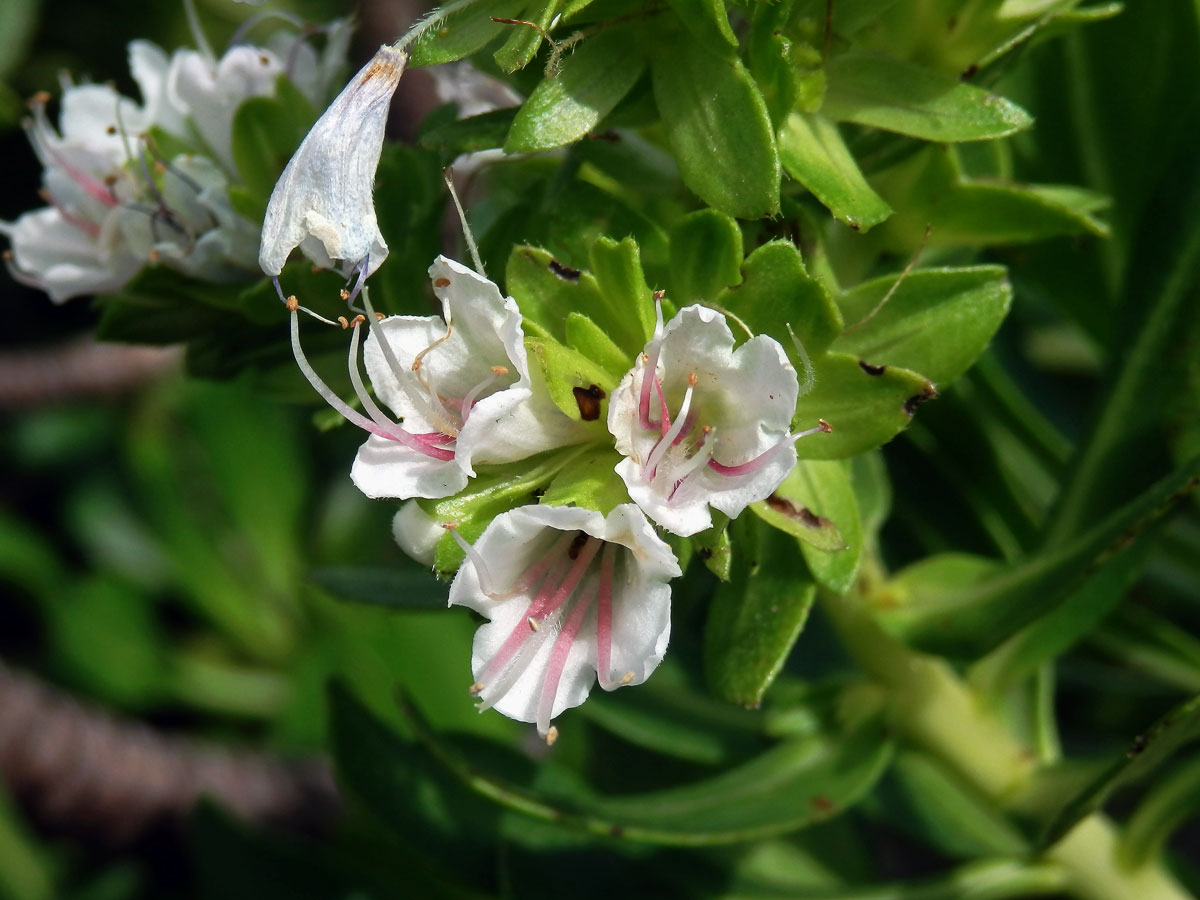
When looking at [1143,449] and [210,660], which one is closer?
[1143,449]

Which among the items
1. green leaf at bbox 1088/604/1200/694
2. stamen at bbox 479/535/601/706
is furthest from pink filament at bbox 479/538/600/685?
green leaf at bbox 1088/604/1200/694

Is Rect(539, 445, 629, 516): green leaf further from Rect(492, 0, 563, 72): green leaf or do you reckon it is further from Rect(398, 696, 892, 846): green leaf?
Rect(398, 696, 892, 846): green leaf

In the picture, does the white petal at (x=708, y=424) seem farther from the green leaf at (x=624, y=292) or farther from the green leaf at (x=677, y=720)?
the green leaf at (x=677, y=720)

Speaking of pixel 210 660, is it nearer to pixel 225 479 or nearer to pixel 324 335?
pixel 225 479

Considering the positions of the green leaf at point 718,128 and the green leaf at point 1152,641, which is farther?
the green leaf at point 1152,641

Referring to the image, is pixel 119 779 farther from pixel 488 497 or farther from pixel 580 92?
pixel 580 92

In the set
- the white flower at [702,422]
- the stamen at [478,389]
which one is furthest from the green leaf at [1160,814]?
the stamen at [478,389]

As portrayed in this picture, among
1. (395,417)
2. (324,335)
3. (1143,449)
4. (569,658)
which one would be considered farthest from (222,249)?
(1143,449)
